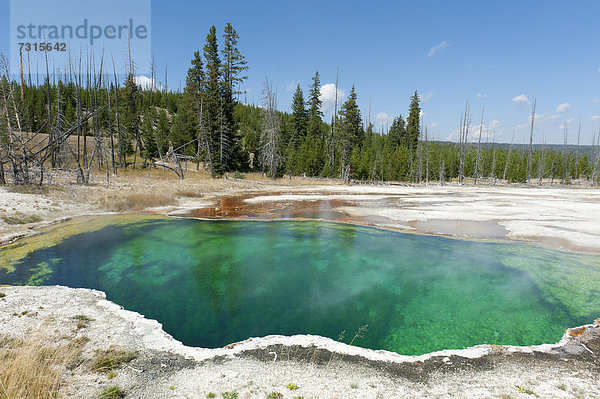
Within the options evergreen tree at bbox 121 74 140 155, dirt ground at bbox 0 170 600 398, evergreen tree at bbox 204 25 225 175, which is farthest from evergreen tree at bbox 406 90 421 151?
dirt ground at bbox 0 170 600 398

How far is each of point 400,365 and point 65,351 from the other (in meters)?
6.26

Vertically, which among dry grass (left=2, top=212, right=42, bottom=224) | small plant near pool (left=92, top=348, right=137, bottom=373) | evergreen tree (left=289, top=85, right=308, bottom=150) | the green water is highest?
evergreen tree (left=289, top=85, right=308, bottom=150)

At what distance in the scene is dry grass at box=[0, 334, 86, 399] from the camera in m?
4.03

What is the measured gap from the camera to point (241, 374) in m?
5.20

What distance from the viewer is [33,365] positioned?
4.67m

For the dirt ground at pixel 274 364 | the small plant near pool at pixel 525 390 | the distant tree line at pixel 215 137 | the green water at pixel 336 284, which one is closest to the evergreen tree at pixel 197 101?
the distant tree line at pixel 215 137

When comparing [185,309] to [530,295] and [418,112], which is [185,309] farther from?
[418,112]

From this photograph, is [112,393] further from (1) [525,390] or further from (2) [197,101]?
(2) [197,101]

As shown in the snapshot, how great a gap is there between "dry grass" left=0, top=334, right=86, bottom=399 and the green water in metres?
2.37

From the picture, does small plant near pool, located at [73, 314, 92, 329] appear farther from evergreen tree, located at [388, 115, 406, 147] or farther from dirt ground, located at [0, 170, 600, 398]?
evergreen tree, located at [388, 115, 406, 147]

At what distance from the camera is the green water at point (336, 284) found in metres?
7.80

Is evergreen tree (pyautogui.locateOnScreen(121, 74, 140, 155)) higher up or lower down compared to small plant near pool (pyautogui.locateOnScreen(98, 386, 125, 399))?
higher up

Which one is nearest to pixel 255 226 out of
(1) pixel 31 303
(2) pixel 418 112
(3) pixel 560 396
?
(1) pixel 31 303

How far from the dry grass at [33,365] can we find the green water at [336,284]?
2368 millimetres
